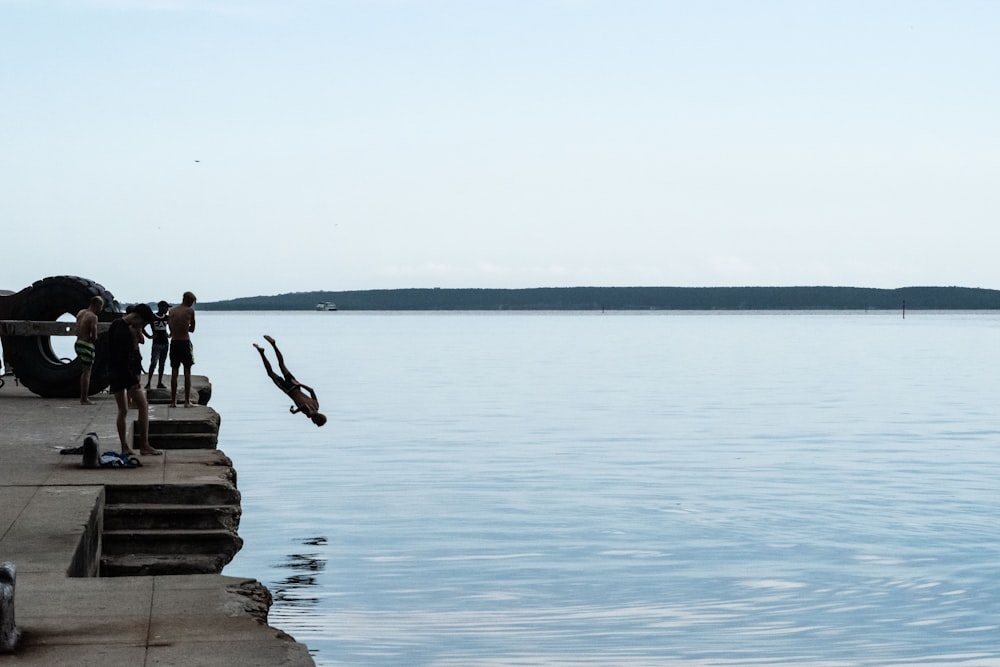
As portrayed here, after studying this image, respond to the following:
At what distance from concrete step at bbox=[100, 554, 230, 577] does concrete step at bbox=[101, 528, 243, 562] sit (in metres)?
0.07

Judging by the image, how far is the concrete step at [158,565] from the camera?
11352 mm

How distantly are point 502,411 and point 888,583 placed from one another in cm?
2330

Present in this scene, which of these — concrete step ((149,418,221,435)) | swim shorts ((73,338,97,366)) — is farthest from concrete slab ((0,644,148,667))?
swim shorts ((73,338,97,366))

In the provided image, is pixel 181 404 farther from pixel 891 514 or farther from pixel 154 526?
pixel 891 514

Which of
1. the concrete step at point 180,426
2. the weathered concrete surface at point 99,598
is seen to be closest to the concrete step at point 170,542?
the weathered concrete surface at point 99,598

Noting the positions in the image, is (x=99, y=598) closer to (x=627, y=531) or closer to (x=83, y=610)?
(x=83, y=610)

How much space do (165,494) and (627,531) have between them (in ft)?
22.2

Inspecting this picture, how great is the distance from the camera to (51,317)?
900 inches

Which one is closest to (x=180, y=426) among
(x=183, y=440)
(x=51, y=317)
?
(x=183, y=440)

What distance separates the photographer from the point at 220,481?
12.7m

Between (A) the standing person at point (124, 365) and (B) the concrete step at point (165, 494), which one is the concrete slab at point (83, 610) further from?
(A) the standing person at point (124, 365)

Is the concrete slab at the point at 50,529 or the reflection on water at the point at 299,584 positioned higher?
the concrete slab at the point at 50,529

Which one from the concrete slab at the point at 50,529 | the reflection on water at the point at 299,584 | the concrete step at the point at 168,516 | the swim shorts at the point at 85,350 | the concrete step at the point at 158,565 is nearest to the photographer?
the concrete slab at the point at 50,529

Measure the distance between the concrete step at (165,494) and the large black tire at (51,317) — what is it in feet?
34.6
